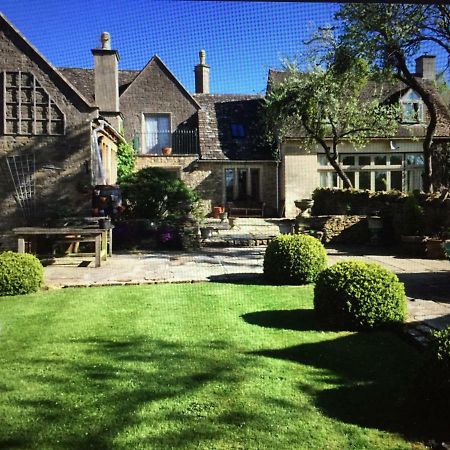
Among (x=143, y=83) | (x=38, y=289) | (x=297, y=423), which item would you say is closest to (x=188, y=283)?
(x=38, y=289)

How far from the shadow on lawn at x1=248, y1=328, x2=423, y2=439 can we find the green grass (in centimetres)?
1

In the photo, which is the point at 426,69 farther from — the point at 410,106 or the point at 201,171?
the point at 201,171

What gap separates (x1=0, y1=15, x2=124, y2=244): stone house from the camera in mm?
12633

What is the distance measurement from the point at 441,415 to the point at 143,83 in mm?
22337

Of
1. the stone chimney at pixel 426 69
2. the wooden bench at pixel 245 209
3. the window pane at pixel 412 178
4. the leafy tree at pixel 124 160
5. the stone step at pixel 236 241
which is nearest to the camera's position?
the stone step at pixel 236 241

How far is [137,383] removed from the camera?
12.4 ft

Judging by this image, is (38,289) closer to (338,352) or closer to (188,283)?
(188,283)

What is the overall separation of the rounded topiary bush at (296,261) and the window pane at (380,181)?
621 inches

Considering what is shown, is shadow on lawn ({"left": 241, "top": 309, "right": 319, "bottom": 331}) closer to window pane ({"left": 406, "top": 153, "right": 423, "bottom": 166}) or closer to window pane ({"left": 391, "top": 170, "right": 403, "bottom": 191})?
window pane ({"left": 391, "top": 170, "right": 403, "bottom": 191})

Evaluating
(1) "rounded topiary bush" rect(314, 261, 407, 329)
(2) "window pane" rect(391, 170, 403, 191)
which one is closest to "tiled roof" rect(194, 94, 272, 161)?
(2) "window pane" rect(391, 170, 403, 191)

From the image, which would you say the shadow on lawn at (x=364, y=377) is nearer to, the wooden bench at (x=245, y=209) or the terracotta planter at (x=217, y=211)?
the terracotta planter at (x=217, y=211)

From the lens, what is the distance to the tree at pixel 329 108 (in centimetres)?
1575

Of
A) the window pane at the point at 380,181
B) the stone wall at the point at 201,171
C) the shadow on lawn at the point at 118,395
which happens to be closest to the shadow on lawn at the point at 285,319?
the shadow on lawn at the point at 118,395

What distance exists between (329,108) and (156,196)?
6993mm
